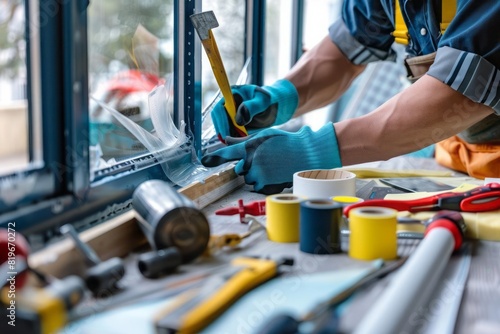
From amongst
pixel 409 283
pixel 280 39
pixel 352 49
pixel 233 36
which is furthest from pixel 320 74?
pixel 409 283

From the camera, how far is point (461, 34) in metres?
1.28

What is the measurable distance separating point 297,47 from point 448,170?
3.38ft

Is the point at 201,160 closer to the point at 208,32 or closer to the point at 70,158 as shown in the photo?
the point at 208,32

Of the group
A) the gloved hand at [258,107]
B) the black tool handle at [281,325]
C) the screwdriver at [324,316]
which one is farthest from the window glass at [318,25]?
the black tool handle at [281,325]

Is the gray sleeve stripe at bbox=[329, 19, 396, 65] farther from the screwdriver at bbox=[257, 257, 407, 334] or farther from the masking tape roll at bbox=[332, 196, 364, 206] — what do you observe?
the screwdriver at bbox=[257, 257, 407, 334]

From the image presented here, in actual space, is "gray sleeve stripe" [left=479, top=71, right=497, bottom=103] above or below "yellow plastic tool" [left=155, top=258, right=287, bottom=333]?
above

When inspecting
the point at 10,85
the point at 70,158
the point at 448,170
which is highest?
the point at 10,85

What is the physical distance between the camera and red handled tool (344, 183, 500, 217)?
3.50 feet

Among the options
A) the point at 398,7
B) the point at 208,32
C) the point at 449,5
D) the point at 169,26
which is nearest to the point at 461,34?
the point at 449,5

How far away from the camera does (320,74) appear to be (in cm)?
187

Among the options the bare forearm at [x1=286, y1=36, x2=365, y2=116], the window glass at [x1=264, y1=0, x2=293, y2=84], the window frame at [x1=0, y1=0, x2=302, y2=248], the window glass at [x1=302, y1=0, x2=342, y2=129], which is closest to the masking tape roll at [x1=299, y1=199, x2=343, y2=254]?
the window frame at [x1=0, y1=0, x2=302, y2=248]

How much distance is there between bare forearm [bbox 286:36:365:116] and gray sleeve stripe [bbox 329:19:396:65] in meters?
0.02

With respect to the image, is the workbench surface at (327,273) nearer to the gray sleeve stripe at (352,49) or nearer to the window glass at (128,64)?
the window glass at (128,64)

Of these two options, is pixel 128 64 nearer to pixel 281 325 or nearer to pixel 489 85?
pixel 489 85
